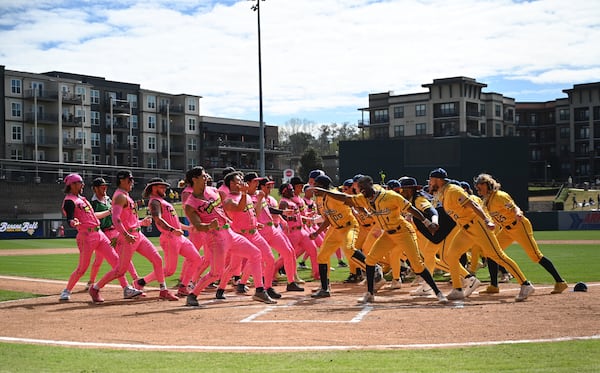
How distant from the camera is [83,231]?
43.1ft

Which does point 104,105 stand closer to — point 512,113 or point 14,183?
point 14,183

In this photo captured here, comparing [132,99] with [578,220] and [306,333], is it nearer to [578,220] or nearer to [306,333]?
[578,220]

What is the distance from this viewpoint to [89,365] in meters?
7.07

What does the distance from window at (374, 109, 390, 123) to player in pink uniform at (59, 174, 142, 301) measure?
8894 centimetres

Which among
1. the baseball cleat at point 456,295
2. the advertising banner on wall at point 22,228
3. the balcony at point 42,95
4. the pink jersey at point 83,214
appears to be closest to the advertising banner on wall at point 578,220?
the advertising banner on wall at point 22,228

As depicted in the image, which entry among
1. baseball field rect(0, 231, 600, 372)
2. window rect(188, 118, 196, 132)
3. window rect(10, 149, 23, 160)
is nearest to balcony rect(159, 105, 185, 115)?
window rect(188, 118, 196, 132)

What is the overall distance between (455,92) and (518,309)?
86.9 m

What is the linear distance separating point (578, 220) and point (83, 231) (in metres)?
41.4

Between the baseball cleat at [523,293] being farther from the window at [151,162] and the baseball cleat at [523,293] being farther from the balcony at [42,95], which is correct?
the window at [151,162]

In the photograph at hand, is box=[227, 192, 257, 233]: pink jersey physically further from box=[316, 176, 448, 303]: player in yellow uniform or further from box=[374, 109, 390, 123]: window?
box=[374, 109, 390, 123]: window

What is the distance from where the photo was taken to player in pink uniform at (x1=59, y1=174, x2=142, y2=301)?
42.7ft

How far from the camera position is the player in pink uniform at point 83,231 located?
42.7ft

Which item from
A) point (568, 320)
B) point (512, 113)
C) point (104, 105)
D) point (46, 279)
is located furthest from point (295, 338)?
point (512, 113)

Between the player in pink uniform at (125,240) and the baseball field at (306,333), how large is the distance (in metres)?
0.45
